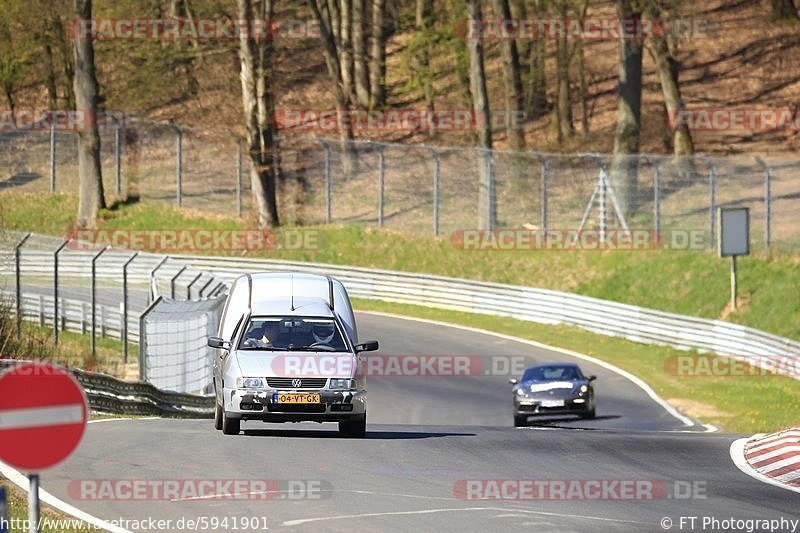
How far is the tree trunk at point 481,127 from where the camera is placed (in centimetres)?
4759

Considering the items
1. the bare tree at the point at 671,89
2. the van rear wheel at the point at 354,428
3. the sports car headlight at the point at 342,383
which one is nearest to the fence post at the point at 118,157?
the bare tree at the point at 671,89

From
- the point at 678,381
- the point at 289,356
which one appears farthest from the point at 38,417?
the point at 678,381

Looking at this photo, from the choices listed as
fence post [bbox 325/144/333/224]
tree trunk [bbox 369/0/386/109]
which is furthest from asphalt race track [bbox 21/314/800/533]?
tree trunk [bbox 369/0/386/109]

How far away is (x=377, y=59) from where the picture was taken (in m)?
61.4

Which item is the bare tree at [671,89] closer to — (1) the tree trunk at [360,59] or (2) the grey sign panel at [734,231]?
(2) the grey sign panel at [734,231]

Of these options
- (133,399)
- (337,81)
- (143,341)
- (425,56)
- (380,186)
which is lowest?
(133,399)

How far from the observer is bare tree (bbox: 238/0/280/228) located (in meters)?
49.8

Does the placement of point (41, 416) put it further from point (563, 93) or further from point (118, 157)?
point (563, 93)

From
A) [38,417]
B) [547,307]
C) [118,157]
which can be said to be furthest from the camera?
[118,157]

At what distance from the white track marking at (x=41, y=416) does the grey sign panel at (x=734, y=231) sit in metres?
30.1

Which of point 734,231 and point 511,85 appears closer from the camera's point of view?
point 734,231

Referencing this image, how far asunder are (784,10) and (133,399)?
43.9 meters

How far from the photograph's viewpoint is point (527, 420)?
1116 inches

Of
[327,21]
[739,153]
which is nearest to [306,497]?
[739,153]
